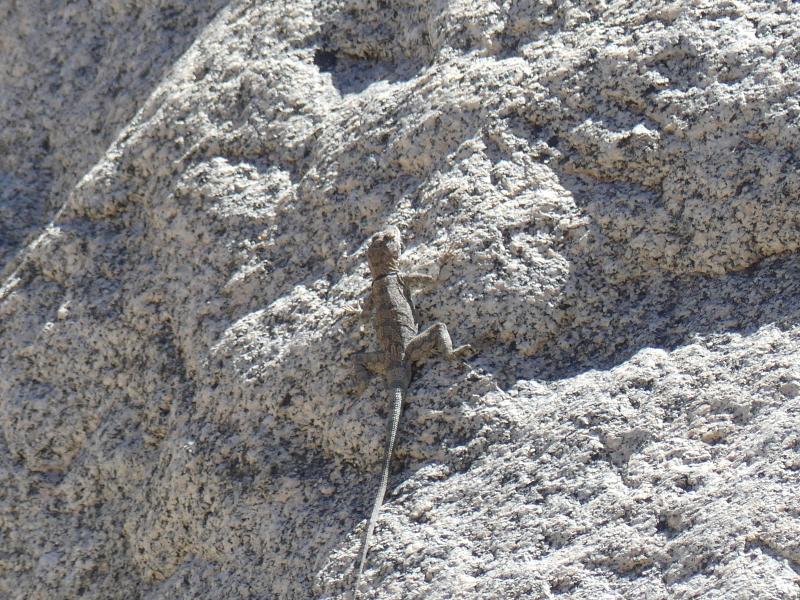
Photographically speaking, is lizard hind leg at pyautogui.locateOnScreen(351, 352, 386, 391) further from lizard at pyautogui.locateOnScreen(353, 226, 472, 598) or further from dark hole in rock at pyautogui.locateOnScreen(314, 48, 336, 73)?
dark hole in rock at pyautogui.locateOnScreen(314, 48, 336, 73)

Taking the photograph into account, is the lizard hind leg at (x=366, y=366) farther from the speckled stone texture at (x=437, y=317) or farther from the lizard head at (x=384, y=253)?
the lizard head at (x=384, y=253)

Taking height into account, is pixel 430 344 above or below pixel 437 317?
below

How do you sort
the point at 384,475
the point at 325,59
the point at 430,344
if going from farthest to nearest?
1. the point at 325,59
2. the point at 430,344
3. the point at 384,475

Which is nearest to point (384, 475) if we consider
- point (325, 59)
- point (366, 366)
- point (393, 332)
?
point (366, 366)

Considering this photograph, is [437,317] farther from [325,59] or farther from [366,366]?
[325,59]

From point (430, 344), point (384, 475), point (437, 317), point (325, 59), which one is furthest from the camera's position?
point (325, 59)

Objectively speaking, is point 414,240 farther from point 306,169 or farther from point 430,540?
point 430,540

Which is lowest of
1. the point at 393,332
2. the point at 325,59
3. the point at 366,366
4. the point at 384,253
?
the point at 366,366

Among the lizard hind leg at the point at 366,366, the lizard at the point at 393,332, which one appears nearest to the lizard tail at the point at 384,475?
the lizard at the point at 393,332
